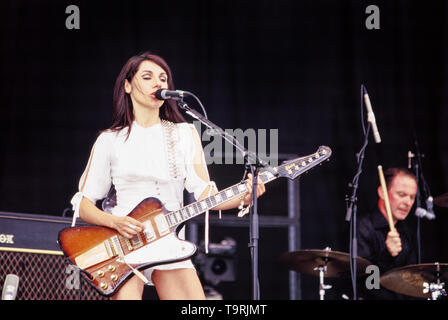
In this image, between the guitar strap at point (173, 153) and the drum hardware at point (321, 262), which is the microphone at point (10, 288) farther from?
the drum hardware at point (321, 262)

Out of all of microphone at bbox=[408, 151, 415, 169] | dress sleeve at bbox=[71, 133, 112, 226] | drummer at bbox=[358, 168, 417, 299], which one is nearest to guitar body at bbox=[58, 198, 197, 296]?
dress sleeve at bbox=[71, 133, 112, 226]

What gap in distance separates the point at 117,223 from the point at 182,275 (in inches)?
17.2

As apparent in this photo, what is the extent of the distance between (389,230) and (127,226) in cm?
257

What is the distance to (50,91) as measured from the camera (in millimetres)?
5309

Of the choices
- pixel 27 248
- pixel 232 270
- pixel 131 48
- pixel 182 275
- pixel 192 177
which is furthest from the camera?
pixel 131 48

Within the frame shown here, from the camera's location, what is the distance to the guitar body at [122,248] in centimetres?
345

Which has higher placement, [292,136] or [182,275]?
[292,136]

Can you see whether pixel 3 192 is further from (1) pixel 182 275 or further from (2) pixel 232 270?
(1) pixel 182 275

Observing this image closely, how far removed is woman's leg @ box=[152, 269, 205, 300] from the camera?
338 centimetres

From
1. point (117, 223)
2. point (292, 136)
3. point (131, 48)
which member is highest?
point (131, 48)

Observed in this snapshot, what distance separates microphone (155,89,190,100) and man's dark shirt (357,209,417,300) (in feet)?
7.79

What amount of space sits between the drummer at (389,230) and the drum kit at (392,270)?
1.30 feet
